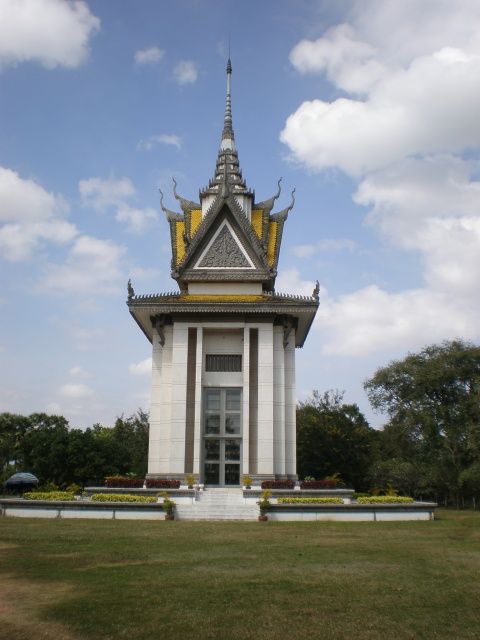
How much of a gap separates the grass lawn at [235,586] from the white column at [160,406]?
1305 centimetres

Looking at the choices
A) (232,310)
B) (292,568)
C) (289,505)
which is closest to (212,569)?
(292,568)

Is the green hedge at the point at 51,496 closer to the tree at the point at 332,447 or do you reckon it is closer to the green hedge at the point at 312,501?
the green hedge at the point at 312,501

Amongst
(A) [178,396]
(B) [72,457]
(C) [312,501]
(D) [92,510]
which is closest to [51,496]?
(D) [92,510]

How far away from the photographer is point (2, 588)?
9703 millimetres

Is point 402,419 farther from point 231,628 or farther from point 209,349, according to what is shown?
point 231,628

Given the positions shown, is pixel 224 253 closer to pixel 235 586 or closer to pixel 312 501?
pixel 312 501

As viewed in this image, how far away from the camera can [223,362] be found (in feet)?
100

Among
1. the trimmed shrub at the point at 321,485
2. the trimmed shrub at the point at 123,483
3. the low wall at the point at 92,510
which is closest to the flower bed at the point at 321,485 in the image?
the trimmed shrub at the point at 321,485

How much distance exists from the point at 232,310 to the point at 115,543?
638 inches

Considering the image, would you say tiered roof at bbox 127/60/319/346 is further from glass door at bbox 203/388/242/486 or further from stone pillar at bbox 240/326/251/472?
glass door at bbox 203/388/242/486

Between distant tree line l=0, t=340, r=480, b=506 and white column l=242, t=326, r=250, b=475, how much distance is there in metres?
9.97

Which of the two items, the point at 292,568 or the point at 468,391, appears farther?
the point at 468,391

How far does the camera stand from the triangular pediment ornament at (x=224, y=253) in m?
32.4

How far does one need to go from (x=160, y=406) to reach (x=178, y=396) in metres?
1.63
